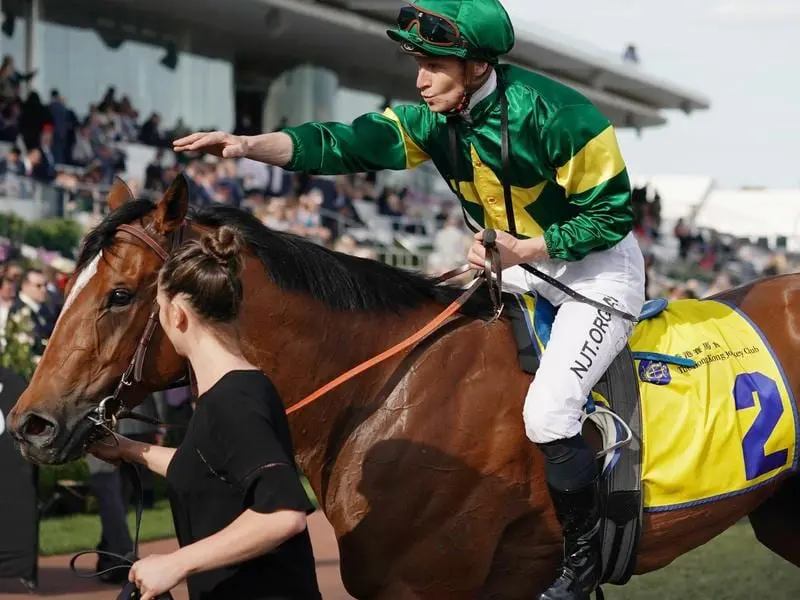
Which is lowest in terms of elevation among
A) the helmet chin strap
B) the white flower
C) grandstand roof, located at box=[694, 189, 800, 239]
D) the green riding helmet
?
grandstand roof, located at box=[694, 189, 800, 239]

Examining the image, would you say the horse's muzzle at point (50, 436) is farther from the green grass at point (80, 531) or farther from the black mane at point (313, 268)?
the green grass at point (80, 531)

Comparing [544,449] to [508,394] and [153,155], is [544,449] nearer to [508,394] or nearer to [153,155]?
[508,394]

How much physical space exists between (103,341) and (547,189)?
1.43 metres

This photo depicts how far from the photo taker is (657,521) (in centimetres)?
384

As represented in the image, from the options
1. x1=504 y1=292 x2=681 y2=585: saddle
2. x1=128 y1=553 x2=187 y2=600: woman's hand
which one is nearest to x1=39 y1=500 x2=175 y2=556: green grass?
x1=504 y1=292 x2=681 y2=585: saddle

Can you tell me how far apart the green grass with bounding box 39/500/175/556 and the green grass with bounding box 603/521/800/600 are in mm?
3009

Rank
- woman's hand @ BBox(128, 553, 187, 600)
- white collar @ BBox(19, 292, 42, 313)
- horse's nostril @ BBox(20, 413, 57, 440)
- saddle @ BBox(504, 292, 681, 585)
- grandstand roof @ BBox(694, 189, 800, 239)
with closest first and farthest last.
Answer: woman's hand @ BBox(128, 553, 187, 600), horse's nostril @ BBox(20, 413, 57, 440), saddle @ BBox(504, 292, 681, 585), white collar @ BBox(19, 292, 42, 313), grandstand roof @ BBox(694, 189, 800, 239)

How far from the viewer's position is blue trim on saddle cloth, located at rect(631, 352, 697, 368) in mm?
3906

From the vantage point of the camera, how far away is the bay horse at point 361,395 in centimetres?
333

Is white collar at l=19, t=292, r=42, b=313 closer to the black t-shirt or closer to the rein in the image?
the rein

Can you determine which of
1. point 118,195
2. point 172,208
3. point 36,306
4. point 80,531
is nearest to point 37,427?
point 172,208

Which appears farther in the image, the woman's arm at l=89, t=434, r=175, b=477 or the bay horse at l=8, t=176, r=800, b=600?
the bay horse at l=8, t=176, r=800, b=600

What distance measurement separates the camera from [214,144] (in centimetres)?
358

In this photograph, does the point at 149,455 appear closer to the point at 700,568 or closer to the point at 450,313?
the point at 450,313
